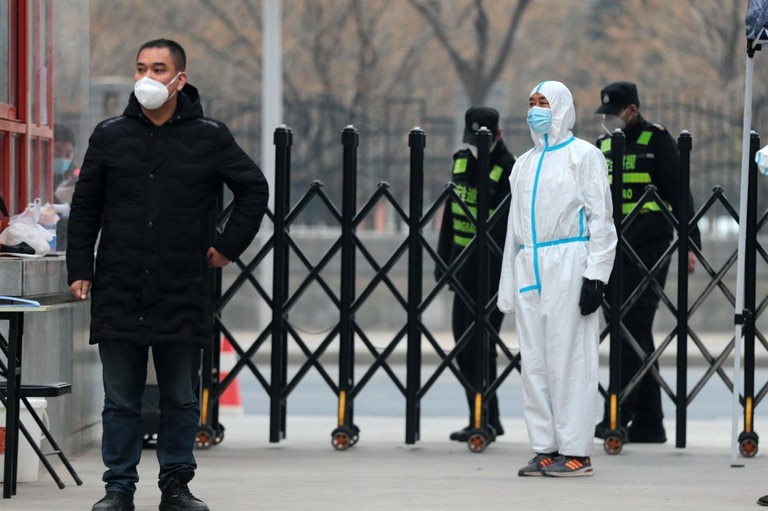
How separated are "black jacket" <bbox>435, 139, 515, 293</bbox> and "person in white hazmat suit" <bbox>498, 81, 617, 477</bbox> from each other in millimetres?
1271

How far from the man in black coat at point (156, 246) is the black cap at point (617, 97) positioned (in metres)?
3.51

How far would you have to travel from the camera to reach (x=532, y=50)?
41.0 metres

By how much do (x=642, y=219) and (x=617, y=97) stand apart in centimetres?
74

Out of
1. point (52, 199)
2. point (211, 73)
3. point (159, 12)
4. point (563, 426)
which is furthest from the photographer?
point (211, 73)

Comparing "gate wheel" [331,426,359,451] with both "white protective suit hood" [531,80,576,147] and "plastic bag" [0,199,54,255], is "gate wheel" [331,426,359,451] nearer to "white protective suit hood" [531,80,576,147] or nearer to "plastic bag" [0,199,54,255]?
"plastic bag" [0,199,54,255]

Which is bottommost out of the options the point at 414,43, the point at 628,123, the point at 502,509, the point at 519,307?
the point at 502,509

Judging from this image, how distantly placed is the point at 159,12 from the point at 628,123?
23906 mm

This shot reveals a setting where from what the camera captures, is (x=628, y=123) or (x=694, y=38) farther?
(x=694, y=38)

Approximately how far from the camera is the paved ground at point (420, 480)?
7359 mm

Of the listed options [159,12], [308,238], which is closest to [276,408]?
[308,238]

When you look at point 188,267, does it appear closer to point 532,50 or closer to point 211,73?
point 211,73

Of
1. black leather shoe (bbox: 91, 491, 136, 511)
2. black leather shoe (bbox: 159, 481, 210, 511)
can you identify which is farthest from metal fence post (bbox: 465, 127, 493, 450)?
black leather shoe (bbox: 91, 491, 136, 511)

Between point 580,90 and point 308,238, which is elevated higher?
point 580,90

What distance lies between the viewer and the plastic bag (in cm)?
827
